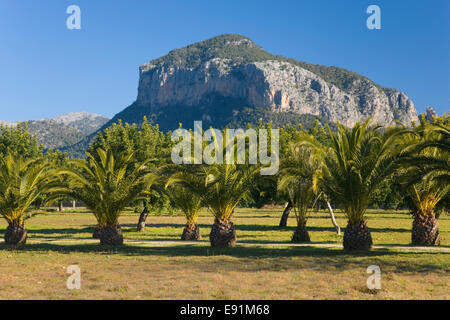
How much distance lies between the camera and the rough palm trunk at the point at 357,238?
1816 cm

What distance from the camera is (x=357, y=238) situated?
59.7ft

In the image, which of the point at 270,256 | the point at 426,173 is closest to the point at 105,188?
A: the point at 270,256

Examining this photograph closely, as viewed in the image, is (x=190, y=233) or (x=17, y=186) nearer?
(x=17, y=186)

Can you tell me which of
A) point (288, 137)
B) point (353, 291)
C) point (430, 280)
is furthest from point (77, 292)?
point (288, 137)

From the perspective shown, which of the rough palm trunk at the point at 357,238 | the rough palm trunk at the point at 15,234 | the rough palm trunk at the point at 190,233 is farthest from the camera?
the rough palm trunk at the point at 190,233

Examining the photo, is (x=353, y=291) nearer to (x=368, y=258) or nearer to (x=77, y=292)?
(x=368, y=258)

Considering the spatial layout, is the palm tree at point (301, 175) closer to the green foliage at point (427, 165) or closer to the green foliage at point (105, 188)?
the green foliage at point (427, 165)

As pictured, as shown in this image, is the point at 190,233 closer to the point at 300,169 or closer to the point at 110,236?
the point at 110,236

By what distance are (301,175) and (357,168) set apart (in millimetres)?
3172

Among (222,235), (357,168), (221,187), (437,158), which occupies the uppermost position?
(437,158)

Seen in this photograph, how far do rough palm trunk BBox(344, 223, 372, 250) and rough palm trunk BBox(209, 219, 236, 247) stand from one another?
5140 millimetres

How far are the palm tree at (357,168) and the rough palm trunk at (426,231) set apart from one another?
4.23 metres

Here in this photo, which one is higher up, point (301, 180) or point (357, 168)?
point (357, 168)

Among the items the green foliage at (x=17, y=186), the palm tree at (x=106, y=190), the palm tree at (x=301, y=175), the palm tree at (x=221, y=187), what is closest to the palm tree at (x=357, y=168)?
the palm tree at (x=301, y=175)
